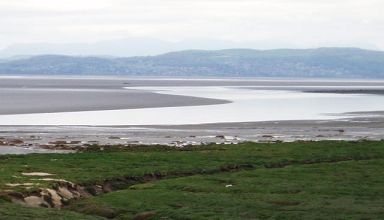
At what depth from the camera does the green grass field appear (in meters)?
26.6

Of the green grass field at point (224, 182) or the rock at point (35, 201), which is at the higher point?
the green grass field at point (224, 182)

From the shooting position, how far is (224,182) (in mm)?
33938

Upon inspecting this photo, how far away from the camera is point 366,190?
30.4m

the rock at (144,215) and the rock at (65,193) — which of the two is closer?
the rock at (144,215)

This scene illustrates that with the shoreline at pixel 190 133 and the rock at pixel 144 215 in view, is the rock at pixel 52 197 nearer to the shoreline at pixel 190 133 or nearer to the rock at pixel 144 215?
the rock at pixel 144 215

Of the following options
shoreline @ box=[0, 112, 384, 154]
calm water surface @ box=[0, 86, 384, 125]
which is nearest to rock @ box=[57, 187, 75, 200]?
shoreline @ box=[0, 112, 384, 154]

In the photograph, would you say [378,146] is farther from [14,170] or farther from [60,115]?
[60,115]

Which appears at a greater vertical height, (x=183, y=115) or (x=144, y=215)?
(x=144, y=215)

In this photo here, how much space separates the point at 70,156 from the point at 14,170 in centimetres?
822

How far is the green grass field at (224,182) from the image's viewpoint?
2664 centimetres

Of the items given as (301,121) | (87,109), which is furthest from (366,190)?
(87,109)

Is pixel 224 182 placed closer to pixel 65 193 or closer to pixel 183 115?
pixel 65 193

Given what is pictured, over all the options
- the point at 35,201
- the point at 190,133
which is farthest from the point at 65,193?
the point at 190,133

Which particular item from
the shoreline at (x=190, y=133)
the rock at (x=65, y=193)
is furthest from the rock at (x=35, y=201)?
the shoreline at (x=190, y=133)
